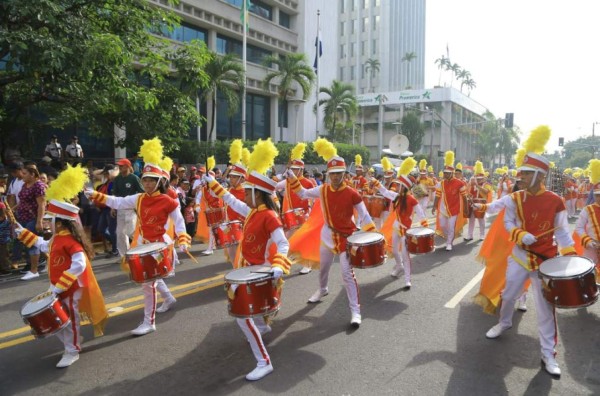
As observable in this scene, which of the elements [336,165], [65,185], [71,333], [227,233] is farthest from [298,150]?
[71,333]

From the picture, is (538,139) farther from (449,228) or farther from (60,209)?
(449,228)

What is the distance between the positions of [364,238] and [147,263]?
8.31 ft

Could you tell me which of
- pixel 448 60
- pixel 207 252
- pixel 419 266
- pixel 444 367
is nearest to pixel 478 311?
pixel 444 367

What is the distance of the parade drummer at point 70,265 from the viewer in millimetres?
4465

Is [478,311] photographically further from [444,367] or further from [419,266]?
[419,266]

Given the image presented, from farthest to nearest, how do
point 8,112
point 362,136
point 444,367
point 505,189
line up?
point 362,136, point 505,189, point 8,112, point 444,367

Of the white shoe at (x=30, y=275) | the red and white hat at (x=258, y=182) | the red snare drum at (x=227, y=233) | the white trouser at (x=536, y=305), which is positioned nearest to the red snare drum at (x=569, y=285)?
the white trouser at (x=536, y=305)

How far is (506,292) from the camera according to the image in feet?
16.0

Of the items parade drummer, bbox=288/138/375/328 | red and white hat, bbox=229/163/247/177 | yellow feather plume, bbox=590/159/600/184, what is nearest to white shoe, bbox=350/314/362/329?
parade drummer, bbox=288/138/375/328

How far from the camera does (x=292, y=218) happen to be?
883 centimetres

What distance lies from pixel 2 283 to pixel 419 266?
7440 millimetres

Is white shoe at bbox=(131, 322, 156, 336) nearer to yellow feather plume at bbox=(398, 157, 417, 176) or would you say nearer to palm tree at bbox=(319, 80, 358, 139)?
yellow feather plume at bbox=(398, 157, 417, 176)

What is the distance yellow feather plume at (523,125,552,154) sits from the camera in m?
5.11

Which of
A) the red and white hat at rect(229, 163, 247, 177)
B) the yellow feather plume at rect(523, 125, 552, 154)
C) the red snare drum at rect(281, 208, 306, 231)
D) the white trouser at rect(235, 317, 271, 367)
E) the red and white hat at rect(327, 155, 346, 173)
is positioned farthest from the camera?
the red snare drum at rect(281, 208, 306, 231)
